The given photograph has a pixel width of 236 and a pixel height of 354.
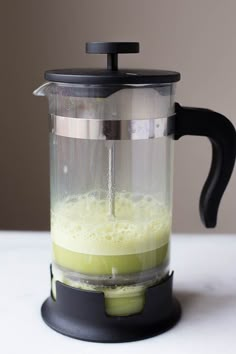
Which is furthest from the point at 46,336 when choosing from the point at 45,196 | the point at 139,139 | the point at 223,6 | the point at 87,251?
the point at 223,6

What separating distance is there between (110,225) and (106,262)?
0.04 meters

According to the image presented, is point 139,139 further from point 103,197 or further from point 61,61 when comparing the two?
point 61,61

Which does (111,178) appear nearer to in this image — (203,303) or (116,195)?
(116,195)

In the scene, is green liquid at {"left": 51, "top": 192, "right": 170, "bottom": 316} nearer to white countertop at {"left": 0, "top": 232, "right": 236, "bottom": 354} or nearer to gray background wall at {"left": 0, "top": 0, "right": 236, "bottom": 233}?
white countertop at {"left": 0, "top": 232, "right": 236, "bottom": 354}

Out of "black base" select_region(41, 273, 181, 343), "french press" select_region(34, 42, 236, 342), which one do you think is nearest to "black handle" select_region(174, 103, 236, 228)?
"french press" select_region(34, 42, 236, 342)

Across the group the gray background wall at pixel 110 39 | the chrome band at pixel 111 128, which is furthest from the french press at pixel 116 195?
the gray background wall at pixel 110 39

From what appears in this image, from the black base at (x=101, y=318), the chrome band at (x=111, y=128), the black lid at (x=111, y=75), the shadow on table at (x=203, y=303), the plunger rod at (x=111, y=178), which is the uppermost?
the black lid at (x=111, y=75)

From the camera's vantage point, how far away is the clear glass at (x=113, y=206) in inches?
24.7

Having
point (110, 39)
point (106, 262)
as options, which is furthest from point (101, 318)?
point (110, 39)

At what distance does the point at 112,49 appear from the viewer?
60cm

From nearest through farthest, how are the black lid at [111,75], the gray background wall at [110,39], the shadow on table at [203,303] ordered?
the black lid at [111,75], the shadow on table at [203,303], the gray background wall at [110,39]

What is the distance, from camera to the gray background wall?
128cm

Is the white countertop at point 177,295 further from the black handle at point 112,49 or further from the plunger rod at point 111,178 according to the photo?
the black handle at point 112,49

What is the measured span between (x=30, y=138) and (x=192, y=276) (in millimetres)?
665
